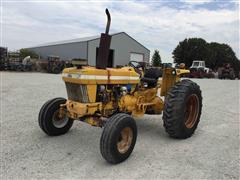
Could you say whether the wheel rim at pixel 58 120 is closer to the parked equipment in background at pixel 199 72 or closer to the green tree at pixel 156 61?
the green tree at pixel 156 61

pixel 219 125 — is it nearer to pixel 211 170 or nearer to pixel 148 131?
pixel 148 131

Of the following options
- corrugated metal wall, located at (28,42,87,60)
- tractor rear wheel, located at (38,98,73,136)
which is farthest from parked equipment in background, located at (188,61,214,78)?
tractor rear wheel, located at (38,98,73,136)

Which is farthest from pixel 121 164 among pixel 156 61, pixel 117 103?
pixel 156 61

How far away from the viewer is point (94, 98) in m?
3.97

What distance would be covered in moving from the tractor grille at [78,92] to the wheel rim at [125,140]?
29.4 inches

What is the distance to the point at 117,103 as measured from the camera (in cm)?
438

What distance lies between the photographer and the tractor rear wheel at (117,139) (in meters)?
3.40

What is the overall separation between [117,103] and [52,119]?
3.90 ft

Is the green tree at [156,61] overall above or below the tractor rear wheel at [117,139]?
above

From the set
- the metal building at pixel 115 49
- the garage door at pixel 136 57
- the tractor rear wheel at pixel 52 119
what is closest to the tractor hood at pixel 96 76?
the tractor rear wheel at pixel 52 119

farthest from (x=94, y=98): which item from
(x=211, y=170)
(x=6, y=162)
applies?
(x=211, y=170)

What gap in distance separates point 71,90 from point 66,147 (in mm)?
920

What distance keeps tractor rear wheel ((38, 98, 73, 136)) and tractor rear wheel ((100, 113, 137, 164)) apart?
1351 mm

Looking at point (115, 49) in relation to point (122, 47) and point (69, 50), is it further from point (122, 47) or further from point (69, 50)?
point (69, 50)
